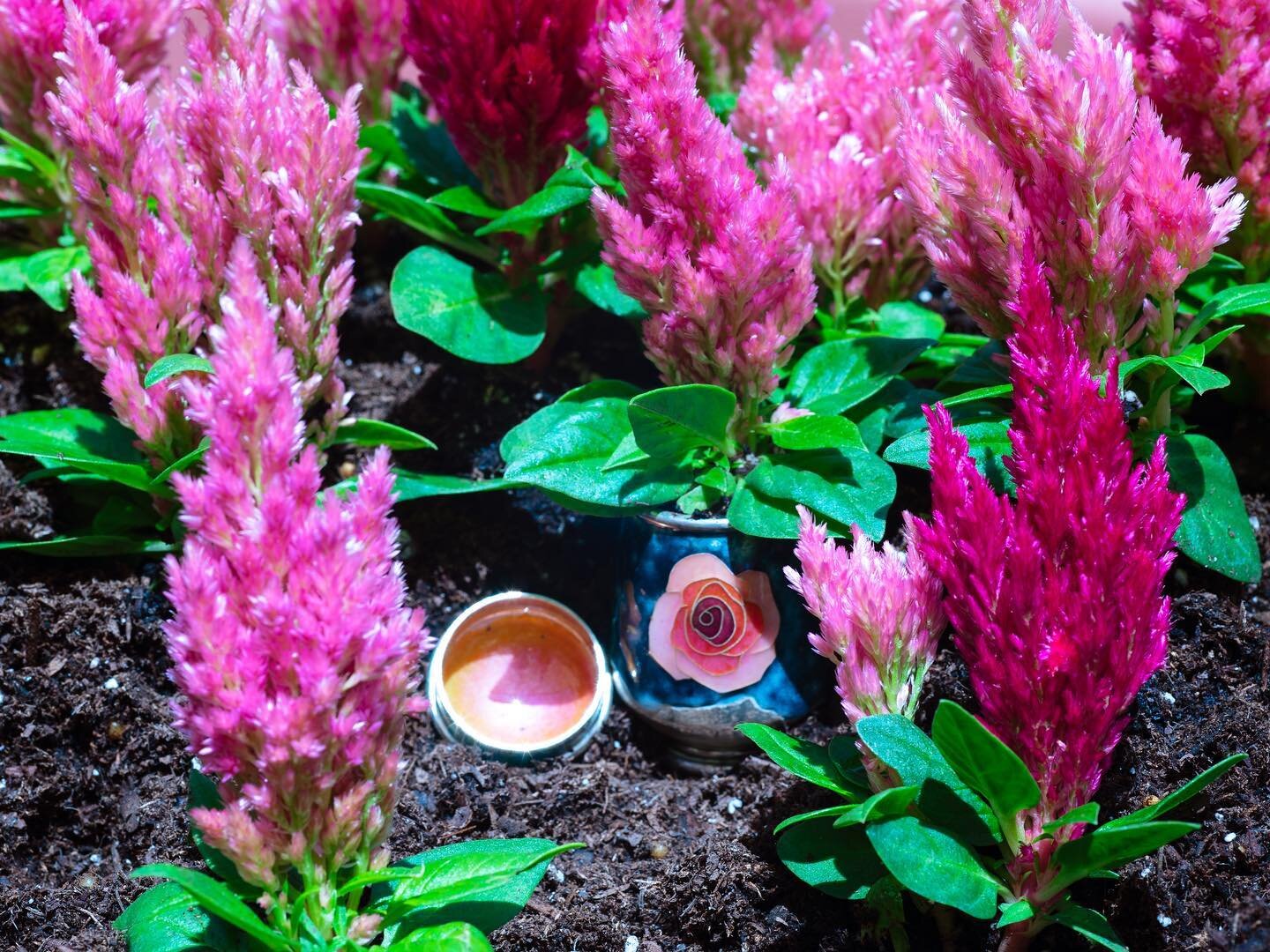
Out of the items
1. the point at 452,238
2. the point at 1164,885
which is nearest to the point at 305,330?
the point at 452,238

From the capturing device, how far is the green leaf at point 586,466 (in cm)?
168

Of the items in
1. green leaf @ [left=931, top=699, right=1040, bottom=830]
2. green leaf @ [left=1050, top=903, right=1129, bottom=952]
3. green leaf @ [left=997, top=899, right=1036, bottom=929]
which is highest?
green leaf @ [left=931, top=699, right=1040, bottom=830]

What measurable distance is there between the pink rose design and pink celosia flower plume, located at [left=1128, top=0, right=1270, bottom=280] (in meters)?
0.89

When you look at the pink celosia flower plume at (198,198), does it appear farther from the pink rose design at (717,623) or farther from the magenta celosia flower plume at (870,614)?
the magenta celosia flower plume at (870,614)

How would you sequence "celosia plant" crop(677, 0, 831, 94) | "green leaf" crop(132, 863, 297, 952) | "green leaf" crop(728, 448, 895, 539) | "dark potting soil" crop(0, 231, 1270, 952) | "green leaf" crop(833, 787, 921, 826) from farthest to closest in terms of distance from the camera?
"celosia plant" crop(677, 0, 831, 94)
"green leaf" crop(728, 448, 895, 539)
"dark potting soil" crop(0, 231, 1270, 952)
"green leaf" crop(833, 787, 921, 826)
"green leaf" crop(132, 863, 297, 952)

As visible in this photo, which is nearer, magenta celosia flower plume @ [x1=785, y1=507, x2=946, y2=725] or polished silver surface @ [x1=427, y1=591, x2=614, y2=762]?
magenta celosia flower plume @ [x1=785, y1=507, x2=946, y2=725]

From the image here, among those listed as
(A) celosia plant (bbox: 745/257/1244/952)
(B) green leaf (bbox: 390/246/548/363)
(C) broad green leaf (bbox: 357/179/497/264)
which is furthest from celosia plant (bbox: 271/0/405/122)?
(A) celosia plant (bbox: 745/257/1244/952)

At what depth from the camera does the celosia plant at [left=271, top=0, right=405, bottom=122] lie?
2.25 metres

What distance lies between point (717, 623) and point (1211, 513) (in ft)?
2.21

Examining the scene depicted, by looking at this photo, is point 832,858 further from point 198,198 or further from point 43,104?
point 43,104

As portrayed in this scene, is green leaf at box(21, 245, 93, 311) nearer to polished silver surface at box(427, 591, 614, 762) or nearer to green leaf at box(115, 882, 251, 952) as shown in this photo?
→ polished silver surface at box(427, 591, 614, 762)

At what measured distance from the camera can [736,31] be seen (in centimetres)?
248

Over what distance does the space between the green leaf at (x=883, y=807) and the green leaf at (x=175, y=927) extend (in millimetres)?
651

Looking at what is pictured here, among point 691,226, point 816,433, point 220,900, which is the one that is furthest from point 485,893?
point 691,226
